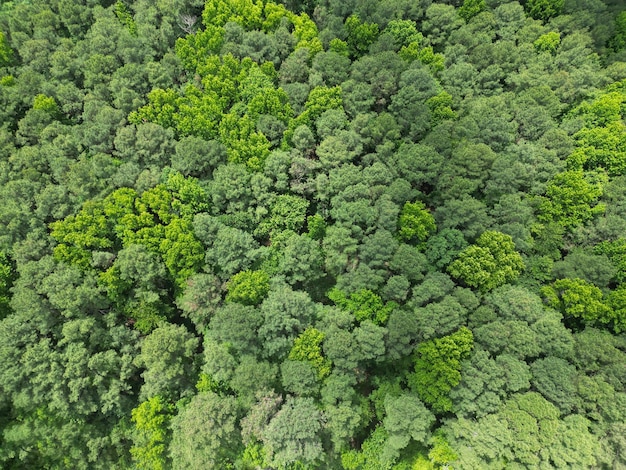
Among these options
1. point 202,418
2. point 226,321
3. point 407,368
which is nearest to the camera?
point 202,418

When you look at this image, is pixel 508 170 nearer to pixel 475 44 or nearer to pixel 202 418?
pixel 475 44

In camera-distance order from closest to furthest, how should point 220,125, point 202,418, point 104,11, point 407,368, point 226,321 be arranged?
point 202,418, point 226,321, point 407,368, point 220,125, point 104,11

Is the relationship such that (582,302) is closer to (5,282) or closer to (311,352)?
(311,352)

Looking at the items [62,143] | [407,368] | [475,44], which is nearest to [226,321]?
[407,368]

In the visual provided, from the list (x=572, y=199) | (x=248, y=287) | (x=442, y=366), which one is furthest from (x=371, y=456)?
(x=572, y=199)

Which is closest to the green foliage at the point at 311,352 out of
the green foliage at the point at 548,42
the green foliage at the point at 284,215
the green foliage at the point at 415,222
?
the green foliage at the point at 284,215

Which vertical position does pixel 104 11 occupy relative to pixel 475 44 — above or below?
below

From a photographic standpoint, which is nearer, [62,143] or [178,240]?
[178,240]
